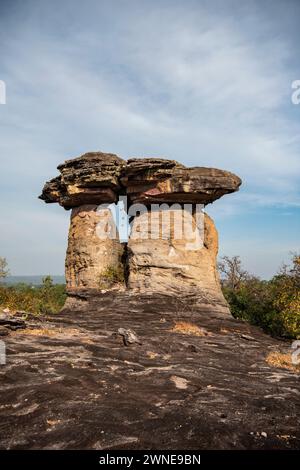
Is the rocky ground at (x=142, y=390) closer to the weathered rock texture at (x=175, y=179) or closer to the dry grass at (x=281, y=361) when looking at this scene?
the dry grass at (x=281, y=361)

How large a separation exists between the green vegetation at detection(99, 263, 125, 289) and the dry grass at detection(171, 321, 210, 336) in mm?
6476

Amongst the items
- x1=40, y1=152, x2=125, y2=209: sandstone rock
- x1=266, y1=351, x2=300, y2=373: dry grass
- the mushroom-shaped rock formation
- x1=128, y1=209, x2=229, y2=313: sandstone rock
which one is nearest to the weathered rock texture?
the mushroom-shaped rock formation

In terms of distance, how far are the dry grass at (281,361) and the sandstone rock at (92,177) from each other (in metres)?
14.3

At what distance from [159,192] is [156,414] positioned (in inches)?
679

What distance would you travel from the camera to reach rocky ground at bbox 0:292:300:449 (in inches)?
221

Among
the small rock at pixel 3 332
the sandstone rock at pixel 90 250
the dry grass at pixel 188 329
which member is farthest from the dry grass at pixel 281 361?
the sandstone rock at pixel 90 250

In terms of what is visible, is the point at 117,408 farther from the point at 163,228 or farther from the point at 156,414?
the point at 163,228

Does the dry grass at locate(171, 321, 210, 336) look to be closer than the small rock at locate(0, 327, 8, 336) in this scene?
No

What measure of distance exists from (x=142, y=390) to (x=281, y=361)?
270 inches

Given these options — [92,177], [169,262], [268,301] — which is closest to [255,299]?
[268,301]

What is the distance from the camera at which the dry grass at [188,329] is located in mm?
16484

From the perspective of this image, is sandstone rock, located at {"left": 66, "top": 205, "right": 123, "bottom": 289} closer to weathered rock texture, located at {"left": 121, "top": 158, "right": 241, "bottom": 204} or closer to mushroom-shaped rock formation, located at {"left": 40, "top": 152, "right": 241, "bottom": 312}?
mushroom-shaped rock formation, located at {"left": 40, "top": 152, "right": 241, "bottom": 312}

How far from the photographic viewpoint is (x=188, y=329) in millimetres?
17000

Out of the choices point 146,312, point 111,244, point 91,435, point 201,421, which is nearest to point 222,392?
point 201,421
